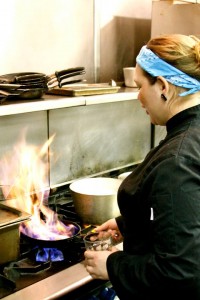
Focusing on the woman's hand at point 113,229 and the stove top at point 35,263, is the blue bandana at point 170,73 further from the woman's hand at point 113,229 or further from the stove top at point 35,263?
the stove top at point 35,263

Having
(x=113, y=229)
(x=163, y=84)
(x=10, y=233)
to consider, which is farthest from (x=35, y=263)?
(x=163, y=84)

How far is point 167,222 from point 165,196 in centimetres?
6

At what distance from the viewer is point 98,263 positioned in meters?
1.32

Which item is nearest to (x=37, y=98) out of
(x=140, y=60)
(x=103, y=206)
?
(x=103, y=206)

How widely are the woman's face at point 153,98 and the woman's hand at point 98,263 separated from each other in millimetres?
430

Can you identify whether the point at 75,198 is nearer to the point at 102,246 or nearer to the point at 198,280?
the point at 102,246

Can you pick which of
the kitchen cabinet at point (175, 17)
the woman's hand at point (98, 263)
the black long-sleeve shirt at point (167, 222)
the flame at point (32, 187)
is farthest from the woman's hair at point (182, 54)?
the kitchen cabinet at point (175, 17)

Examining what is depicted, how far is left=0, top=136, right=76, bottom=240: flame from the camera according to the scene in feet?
6.01

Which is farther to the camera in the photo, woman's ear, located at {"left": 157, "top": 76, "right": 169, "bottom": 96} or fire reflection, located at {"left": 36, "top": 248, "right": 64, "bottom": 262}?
fire reflection, located at {"left": 36, "top": 248, "right": 64, "bottom": 262}

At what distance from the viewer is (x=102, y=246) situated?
4.73 feet

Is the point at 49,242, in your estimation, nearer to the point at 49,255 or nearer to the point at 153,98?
the point at 49,255

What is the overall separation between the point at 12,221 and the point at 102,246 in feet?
1.07

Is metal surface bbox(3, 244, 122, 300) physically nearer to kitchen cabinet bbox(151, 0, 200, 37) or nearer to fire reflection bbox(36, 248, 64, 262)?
fire reflection bbox(36, 248, 64, 262)

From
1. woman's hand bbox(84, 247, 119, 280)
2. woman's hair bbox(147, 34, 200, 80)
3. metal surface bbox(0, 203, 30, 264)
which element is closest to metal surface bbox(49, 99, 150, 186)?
metal surface bbox(0, 203, 30, 264)
